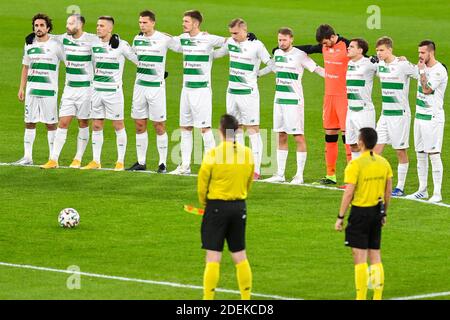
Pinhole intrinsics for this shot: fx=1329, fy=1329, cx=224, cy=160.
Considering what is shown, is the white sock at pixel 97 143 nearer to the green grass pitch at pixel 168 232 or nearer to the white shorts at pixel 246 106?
the green grass pitch at pixel 168 232

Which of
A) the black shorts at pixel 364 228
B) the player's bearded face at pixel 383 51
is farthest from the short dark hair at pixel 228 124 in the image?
the player's bearded face at pixel 383 51

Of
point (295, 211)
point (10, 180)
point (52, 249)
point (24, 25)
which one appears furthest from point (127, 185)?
point (24, 25)

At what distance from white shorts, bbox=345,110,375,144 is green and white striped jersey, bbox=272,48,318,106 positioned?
1.06m

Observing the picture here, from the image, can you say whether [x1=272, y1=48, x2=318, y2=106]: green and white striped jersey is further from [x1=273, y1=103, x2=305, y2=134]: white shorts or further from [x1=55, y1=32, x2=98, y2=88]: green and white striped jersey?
[x1=55, y1=32, x2=98, y2=88]: green and white striped jersey

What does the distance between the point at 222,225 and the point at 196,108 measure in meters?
9.40

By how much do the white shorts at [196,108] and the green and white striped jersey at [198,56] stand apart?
13 centimetres

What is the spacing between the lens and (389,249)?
18.9 metres

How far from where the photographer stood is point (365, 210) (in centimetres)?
1567

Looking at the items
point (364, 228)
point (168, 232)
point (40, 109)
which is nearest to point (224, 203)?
point (364, 228)

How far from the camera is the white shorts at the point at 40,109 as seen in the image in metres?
25.2

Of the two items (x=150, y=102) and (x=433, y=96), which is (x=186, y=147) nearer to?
(x=150, y=102)
